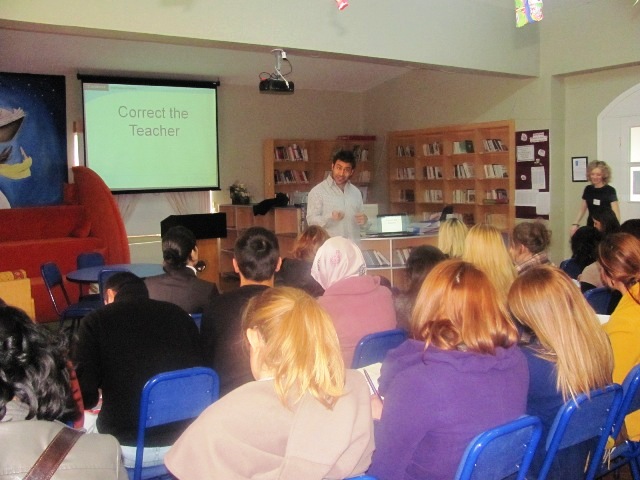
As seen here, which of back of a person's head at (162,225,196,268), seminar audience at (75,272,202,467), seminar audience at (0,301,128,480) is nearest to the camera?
seminar audience at (0,301,128,480)

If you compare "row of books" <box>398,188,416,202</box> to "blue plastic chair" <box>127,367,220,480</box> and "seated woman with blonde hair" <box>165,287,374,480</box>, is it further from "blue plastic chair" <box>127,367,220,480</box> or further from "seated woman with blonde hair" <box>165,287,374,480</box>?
"seated woman with blonde hair" <box>165,287,374,480</box>

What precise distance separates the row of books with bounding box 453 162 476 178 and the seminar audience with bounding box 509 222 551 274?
218 inches

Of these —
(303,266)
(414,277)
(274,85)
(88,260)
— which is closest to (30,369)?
(414,277)

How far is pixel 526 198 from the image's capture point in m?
8.56

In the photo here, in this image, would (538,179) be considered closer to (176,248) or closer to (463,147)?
(463,147)

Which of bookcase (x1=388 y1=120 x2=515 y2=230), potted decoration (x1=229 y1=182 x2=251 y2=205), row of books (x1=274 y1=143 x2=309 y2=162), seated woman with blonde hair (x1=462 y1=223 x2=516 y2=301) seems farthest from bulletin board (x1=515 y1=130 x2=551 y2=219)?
seated woman with blonde hair (x1=462 y1=223 x2=516 y2=301)

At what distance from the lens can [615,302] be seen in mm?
3629

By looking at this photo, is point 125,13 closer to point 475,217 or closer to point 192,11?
point 192,11

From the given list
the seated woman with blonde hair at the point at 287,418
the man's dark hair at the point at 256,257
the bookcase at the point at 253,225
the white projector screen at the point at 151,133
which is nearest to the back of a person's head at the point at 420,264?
the man's dark hair at the point at 256,257

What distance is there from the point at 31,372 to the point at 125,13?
4.05 meters

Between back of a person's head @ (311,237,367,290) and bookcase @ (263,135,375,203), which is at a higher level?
bookcase @ (263,135,375,203)

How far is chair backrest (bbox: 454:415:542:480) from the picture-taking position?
1.70m

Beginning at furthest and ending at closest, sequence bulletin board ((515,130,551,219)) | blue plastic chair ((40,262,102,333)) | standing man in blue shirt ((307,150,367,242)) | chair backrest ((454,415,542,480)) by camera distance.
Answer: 1. bulletin board ((515,130,551,219))
2. standing man in blue shirt ((307,150,367,242))
3. blue plastic chair ((40,262,102,333))
4. chair backrest ((454,415,542,480))

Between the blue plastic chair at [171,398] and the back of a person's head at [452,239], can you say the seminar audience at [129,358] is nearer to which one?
the blue plastic chair at [171,398]
